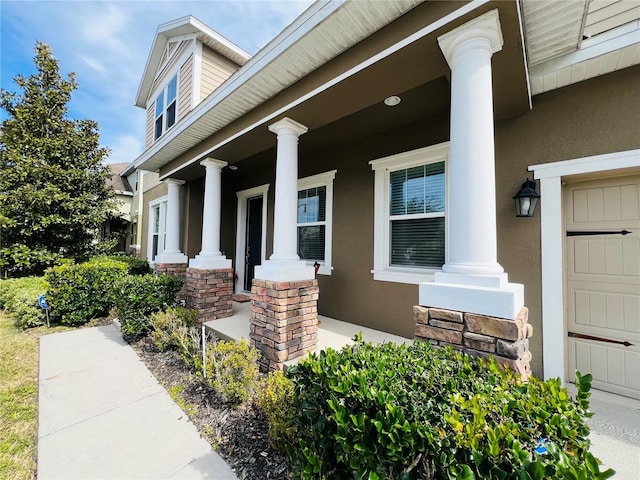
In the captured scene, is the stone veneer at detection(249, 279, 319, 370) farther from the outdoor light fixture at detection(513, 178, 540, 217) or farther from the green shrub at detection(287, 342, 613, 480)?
the outdoor light fixture at detection(513, 178, 540, 217)

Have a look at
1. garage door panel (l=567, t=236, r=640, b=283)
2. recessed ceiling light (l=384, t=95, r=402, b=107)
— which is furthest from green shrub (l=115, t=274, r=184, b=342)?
garage door panel (l=567, t=236, r=640, b=283)

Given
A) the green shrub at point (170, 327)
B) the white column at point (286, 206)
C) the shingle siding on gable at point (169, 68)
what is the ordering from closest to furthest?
1. the white column at point (286, 206)
2. the green shrub at point (170, 327)
3. the shingle siding on gable at point (169, 68)

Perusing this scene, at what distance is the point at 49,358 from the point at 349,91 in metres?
5.23

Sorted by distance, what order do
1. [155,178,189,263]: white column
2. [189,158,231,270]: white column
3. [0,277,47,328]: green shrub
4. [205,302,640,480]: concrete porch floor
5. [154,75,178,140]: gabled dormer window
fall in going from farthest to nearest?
[154,75,178,140]: gabled dormer window, [155,178,189,263]: white column, [0,277,47,328]: green shrub, [189,158,231,270]: white column, [205,302,640,480]: concrete porch floor

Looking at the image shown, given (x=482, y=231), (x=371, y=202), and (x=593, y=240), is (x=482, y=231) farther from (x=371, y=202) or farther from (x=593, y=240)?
(x=371, y=202)

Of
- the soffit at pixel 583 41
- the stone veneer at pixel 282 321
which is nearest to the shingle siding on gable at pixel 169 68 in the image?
the stone veneer at pixel 282 321

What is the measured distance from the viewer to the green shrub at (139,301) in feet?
14.8

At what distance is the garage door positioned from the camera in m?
2.81

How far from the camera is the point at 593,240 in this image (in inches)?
119

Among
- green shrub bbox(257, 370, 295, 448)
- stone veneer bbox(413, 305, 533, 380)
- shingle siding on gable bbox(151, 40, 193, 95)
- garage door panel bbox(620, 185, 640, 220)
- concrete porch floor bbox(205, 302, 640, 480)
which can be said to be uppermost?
shingle siding on gable bbox(151, 40, 193, 95)

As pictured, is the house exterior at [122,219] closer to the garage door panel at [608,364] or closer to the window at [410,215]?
the window at [410,215]

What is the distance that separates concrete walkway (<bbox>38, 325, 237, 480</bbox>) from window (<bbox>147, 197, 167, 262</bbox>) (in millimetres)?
5206

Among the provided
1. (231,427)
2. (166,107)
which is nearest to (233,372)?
(231,427)

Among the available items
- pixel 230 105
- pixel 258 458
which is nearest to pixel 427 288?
pixel 258 458
